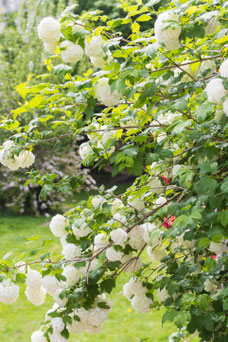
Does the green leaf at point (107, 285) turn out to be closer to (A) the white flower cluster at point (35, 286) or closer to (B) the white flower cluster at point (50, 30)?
(A) the white flower cluster at point (35, 286)

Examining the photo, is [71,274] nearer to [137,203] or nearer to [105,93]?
[137,203]

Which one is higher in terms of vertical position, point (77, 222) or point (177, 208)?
point (177, 208)

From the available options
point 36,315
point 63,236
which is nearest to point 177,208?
point 63,236

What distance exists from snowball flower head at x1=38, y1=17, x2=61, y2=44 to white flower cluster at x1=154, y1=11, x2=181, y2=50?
0.47 metres

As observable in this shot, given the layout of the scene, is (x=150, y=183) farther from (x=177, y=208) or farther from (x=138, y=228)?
(x=177, y=208)

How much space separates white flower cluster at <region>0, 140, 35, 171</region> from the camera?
2.33 metres

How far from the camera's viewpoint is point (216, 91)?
5.37 ft

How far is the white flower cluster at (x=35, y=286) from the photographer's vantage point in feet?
7.60

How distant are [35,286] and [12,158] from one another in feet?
2.05

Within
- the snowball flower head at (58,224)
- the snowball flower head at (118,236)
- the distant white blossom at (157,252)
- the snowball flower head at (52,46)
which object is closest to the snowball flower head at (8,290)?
the snowball flower head at (58,224)

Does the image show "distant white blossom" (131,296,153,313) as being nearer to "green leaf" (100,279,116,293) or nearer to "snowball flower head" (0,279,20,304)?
"green leaf" (100,279,116,293)

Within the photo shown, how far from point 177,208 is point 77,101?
0.64 metres

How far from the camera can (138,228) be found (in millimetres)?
2338

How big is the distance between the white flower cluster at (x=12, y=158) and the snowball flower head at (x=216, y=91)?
1.06 m
